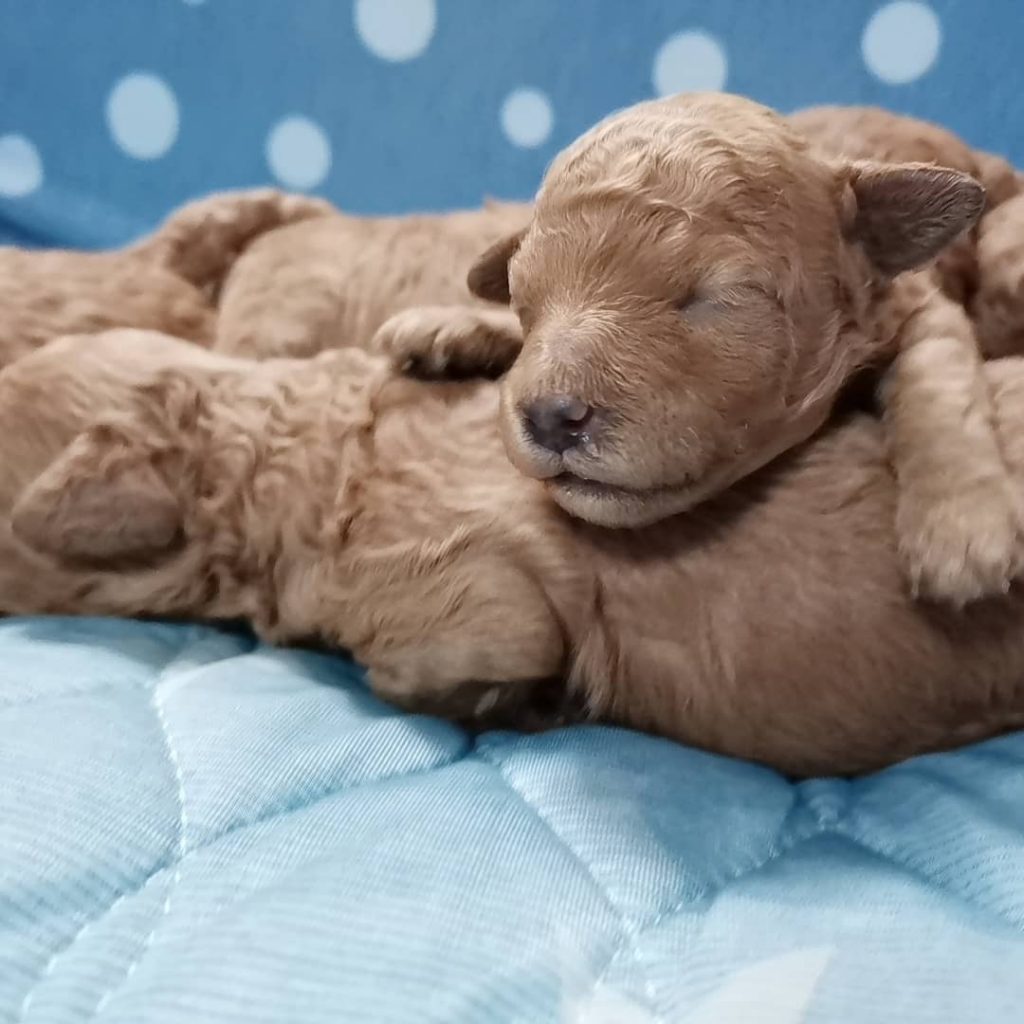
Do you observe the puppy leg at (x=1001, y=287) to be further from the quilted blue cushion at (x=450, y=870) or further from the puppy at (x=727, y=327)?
the quilted blue cushion at (x=450, y=870)

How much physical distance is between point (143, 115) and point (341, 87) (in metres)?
0.38

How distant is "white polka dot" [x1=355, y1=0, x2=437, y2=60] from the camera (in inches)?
82.3

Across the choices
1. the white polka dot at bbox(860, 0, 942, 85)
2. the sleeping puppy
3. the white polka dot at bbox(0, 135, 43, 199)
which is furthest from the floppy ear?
the white polka dot at bbox(860, 0, 942, 85)

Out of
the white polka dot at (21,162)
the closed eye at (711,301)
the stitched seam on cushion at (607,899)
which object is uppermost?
the closed eye at (711,301)

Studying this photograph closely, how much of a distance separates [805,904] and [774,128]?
0.65 m

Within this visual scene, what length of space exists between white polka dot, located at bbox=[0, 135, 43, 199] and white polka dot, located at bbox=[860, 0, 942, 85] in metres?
1.49

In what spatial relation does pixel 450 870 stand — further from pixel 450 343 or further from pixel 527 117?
pixel 527 117

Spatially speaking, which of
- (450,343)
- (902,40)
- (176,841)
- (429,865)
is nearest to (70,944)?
(176,841)

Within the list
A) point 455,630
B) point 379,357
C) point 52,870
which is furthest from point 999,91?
point 52,870

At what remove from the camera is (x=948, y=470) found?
997 millimetres

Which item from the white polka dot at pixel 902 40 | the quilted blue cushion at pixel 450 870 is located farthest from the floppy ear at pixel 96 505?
the white polka dot at pixel 902 40

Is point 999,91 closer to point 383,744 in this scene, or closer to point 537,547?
point 537,547

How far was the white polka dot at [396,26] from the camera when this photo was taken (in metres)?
2.09

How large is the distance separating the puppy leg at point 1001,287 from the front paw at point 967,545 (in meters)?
0.41
